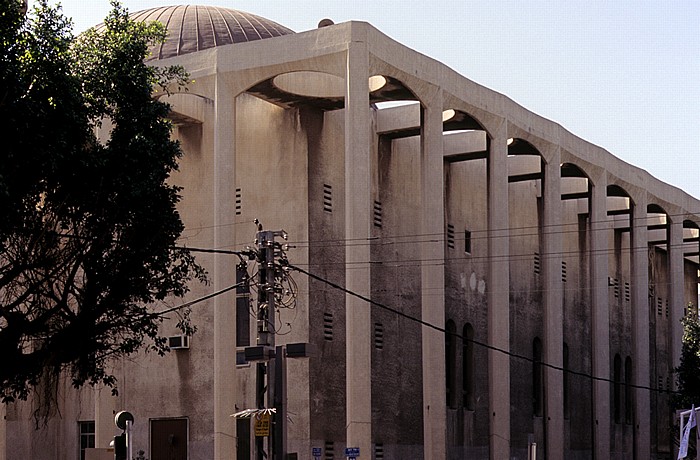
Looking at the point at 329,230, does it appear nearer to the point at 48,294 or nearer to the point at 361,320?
the point at 361,320

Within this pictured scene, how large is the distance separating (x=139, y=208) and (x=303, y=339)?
15269mm

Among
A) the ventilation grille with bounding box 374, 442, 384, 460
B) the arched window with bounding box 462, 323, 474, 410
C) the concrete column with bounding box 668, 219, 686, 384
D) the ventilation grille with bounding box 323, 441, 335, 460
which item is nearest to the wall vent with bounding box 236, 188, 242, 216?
the ventilation grille with bounding box 323, 441, 335, 460

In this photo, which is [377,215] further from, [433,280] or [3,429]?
[3,429]

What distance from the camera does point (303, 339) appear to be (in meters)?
35.1

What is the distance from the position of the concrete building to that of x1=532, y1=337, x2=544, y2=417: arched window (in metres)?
0.08

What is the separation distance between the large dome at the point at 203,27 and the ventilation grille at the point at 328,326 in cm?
984

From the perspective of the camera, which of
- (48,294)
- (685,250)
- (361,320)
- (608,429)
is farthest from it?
(685,250)

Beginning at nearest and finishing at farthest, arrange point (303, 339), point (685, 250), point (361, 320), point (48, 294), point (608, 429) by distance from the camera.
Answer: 1. point (48, 294)
2. point (361, 320)
3. point (303, 339)
4. point (608, 429)
5. point (685, 250)

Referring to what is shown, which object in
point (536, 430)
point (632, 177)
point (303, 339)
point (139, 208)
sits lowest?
point (536, 430)

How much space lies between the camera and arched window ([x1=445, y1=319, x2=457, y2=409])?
40.7 m

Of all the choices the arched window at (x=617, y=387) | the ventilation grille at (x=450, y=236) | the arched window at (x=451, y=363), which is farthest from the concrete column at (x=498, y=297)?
the arched window at (x=617, y=387)

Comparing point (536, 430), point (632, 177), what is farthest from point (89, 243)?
point (632, 177)

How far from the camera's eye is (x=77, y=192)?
65.3ft

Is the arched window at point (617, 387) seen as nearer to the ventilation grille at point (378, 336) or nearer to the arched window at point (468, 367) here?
the arched window at point (468, 367)
